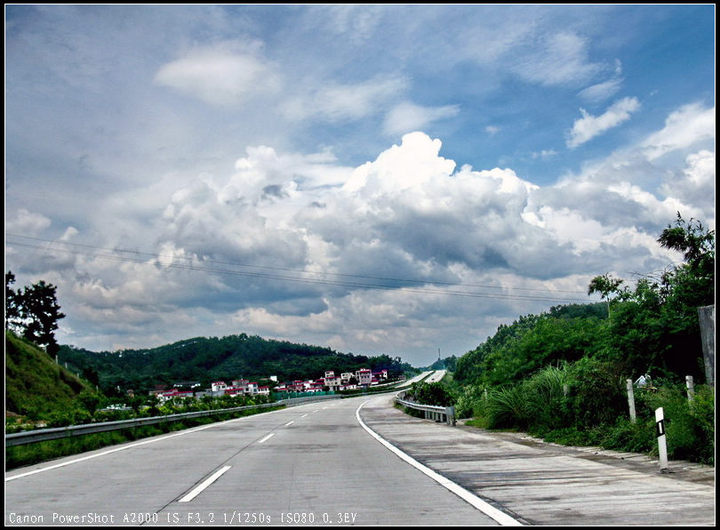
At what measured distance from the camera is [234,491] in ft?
30.2

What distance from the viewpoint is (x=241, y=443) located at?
18.8m

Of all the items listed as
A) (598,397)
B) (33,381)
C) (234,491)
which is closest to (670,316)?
(598,397)

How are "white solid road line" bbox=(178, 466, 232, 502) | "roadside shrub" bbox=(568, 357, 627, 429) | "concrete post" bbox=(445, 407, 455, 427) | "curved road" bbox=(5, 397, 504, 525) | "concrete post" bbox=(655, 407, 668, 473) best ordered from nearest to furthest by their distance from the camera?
"curved road" bbox=(5, 397, 504, 525) < "white solid road line" bbox=(178, 466, 232, 502) < "concrete post" bbox=(655, 407, 668, 473) < "roadside shrub" bbox=(568, 357, 627, 429) < "concrete post" bbox=(445, 407, 455, 427)

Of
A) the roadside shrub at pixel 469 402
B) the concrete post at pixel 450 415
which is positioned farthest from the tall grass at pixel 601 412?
the roadside shrub at pixel 469 402

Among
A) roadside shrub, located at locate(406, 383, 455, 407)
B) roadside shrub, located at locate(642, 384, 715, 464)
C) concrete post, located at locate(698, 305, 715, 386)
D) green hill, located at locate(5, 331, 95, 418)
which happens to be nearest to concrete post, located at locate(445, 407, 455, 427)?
roadside shrub, located at locate(406, 383, 455, 407)

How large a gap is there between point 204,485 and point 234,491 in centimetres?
89

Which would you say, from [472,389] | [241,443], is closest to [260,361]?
[472,389]

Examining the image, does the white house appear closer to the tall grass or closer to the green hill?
the green hill

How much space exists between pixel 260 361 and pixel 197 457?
168870 mm

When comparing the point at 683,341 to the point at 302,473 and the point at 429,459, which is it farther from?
the point at 302,473

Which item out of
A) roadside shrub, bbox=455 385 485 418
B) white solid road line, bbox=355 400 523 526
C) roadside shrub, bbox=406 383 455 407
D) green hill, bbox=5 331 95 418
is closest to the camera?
white solid road line, bbox=355 400 523 526

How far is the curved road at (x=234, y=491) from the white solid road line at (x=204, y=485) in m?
0.01

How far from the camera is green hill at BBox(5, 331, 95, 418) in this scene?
53156mm

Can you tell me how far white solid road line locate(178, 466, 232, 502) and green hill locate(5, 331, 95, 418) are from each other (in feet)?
143
